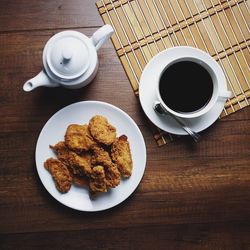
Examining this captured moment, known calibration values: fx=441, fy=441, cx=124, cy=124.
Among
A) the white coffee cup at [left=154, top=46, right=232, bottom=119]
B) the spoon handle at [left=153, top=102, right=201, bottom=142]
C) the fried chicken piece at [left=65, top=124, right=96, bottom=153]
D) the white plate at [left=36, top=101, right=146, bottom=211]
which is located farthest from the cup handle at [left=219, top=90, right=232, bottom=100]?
the fried chicken piece at [left=65, top=124, right=96, bottom=153]

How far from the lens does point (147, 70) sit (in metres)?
1.06

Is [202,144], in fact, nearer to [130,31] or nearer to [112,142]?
[112,142]

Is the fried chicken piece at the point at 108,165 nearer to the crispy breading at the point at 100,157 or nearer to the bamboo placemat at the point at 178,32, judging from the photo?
the crispy breading at the point at 100,157

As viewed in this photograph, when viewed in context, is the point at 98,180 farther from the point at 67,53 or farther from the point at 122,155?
the point at 67,53

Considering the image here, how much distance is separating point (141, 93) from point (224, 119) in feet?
0.77

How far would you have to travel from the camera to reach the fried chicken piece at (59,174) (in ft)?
3.58

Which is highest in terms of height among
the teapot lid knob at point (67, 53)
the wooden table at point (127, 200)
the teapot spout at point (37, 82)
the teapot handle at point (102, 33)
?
the teapot lid knob at point (67, 53)

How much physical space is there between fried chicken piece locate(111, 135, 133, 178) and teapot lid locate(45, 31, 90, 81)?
21cm

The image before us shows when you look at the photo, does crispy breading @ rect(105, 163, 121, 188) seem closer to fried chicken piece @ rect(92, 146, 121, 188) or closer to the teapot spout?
fried chicken piece @ rect(92, 146, 121, 188)

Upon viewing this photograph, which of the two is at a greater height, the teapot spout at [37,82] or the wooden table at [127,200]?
the teapot spout at [37,82]

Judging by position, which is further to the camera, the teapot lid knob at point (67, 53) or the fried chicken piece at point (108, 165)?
the fried chicken piece at point (108, 165)

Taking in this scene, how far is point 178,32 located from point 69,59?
0.32 m

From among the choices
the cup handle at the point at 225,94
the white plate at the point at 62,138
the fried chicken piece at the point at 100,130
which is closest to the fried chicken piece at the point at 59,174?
the white plate at the point at 62,138

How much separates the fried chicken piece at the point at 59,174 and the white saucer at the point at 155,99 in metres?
0.25
